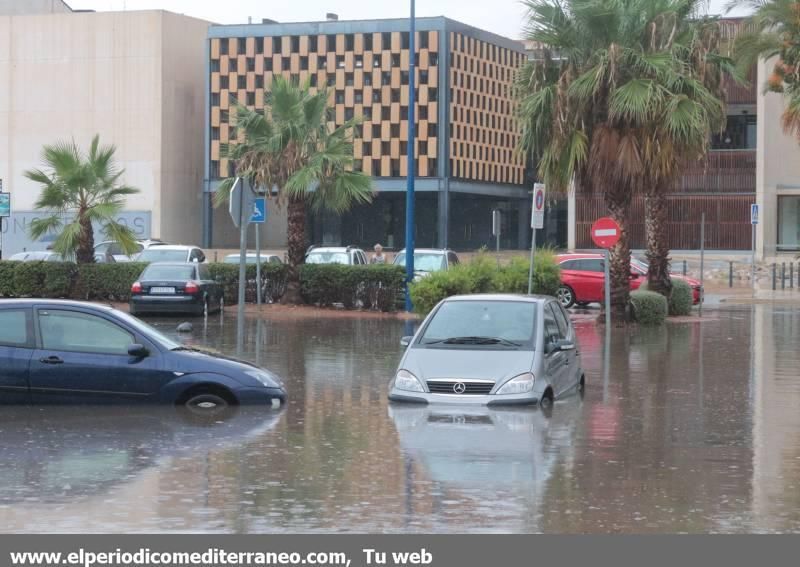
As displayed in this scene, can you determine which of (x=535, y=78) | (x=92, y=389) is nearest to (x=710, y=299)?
(x=535, y=78)

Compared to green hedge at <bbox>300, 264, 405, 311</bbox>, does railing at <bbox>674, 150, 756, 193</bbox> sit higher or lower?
higher

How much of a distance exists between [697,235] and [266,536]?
200 feet

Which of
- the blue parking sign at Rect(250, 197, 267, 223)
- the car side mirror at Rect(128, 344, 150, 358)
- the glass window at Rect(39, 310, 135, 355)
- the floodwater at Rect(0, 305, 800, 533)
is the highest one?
the blue parking sign at Rect(250, 197, 267, 223)

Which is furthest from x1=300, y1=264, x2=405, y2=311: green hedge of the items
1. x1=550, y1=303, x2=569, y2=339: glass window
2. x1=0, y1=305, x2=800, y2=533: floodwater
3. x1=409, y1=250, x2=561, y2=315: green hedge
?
x1=550, y1=303, x2=569, y2=339: glass window

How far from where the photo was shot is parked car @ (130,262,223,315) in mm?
32688

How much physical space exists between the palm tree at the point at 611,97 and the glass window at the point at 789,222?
38323mm

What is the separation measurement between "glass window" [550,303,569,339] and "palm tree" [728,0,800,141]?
66.1 ft

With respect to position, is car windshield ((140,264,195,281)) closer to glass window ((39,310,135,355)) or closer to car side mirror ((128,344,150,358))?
glass window ((39,310,135,355))

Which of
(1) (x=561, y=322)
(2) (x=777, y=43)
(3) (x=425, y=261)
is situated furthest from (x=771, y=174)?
(1) (x=561, y=322)

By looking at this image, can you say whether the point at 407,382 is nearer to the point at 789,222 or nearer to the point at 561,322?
the point at 561,322

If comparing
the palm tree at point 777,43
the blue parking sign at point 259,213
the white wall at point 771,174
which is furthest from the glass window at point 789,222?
the blue parking sign at point 259,213

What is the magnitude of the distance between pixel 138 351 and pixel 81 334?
Answer: 0.67 meters

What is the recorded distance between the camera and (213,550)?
8.35m

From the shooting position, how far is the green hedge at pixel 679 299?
34781 mm
